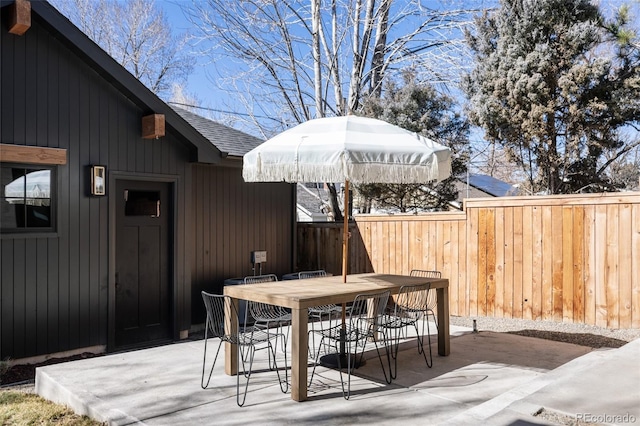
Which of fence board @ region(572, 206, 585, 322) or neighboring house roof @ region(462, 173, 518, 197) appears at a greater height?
neighboring house roof @ region(462, 173, 518, 197)

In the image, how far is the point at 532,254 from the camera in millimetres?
6691

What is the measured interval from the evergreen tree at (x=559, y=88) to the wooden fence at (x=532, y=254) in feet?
7.94

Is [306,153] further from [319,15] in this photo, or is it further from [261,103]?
[261,103]

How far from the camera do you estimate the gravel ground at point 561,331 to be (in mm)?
5695

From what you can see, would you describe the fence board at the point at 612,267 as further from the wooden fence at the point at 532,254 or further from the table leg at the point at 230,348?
the table leg at the point at 230,348

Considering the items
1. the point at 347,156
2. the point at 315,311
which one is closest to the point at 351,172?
the point at 347,156

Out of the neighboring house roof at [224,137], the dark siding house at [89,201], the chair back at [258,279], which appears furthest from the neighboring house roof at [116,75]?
the chair back at [258,279]

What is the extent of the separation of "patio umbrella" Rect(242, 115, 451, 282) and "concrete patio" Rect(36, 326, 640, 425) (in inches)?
68.6

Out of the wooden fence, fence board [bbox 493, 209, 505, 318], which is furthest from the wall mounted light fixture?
fence board [bbox 493, 209, 505, 318]

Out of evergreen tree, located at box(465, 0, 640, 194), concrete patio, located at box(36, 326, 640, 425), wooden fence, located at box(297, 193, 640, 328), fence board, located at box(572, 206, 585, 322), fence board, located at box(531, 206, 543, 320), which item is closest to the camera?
concrete patio, located at box(36, 326, 640, 425)

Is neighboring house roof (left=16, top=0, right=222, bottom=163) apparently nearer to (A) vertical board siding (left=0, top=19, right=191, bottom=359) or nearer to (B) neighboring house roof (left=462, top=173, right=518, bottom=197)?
(A) vertical board siding (left=0, top=19, right=191, bottom=359)

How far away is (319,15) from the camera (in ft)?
39.9

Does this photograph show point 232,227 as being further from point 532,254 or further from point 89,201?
point 532,254

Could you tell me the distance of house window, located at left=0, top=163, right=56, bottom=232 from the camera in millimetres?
5219
